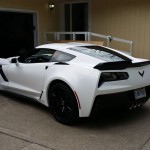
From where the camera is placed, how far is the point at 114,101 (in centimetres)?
458

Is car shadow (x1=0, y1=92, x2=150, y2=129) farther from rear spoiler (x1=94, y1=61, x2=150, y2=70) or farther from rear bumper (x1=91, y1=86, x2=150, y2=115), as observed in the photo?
rear spoiler (x1=94, y1=61, x2=150, y2=70)

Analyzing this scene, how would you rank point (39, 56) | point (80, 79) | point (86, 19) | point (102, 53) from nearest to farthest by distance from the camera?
point (80, 79), point (102, 53), point (39, 56), point (86, 19)

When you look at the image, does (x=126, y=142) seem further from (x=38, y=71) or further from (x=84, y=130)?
(x=38, y=71)

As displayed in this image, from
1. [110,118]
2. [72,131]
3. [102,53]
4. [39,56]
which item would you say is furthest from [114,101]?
[39,56]

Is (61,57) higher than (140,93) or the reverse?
higher

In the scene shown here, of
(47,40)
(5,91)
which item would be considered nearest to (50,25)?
(47,40)

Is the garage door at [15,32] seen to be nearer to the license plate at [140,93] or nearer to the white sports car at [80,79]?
the white sports car at [80,79]

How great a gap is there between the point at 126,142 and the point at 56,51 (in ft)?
7.34

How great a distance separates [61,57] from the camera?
527cm

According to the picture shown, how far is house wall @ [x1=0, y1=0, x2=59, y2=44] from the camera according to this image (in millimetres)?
10492

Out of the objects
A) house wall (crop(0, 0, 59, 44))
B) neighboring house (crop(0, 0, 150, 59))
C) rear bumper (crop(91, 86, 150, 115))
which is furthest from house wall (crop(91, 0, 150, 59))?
rear bumper (crop(91, 86, 150, 115))

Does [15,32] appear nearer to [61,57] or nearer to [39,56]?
[39,56]

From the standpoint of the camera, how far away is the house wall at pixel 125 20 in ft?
34.4

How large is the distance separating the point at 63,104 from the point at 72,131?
54 centimetres
